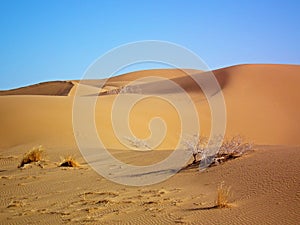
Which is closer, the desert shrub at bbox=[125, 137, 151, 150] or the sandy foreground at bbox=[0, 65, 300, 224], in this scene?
the sandy foreground at bbox=[0, 65, 300, 224]

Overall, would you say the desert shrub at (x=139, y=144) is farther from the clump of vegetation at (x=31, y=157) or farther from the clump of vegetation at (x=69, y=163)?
the clump of vegetation at (x=69, y=163)

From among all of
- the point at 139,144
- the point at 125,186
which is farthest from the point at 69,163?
the point at 139,144

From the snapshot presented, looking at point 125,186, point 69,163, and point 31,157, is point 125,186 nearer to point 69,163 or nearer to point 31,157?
point 69,163

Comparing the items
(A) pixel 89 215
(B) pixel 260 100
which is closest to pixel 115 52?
(A) pixel 89 215

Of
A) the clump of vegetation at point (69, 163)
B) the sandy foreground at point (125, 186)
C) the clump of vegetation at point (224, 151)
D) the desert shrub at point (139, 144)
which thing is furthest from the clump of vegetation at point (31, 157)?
the desert shrub at point (139, 144)

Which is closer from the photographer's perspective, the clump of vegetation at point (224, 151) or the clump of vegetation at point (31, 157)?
the clump of vegetation at point (224, 151)

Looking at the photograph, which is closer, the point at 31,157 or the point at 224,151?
the point at 224,151

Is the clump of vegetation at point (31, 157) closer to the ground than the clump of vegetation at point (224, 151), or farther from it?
farther from it

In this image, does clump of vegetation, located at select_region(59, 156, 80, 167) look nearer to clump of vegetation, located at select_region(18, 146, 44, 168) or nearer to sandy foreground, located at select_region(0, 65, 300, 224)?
sandy foreground, located at select_region(0, 65, 300, 224)

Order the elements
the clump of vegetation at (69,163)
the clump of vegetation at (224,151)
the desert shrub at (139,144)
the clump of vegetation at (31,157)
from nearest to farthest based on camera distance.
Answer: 1. the clump of vegetation at (224,151)
2. the clump of vegetation at (69,163)
3. the clump of vegetation at (31,157)
4. the desert shrub at (139,144)

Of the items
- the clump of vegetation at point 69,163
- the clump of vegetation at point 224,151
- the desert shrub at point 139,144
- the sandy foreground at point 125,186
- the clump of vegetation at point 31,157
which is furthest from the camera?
the desert shrub at point 139,144

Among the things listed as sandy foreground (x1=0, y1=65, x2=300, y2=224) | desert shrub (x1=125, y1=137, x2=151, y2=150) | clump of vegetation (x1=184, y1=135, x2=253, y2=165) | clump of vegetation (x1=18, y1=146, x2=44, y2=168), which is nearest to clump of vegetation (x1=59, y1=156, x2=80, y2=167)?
sandy foreground (x1=0, y1=65, x2=300, y2=224)

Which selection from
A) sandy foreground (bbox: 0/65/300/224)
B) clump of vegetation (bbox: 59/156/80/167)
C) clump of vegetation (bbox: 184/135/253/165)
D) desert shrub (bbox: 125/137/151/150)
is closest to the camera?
sandy foreground (bbox: 0/65/300/224)

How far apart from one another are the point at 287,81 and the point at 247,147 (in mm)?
30184
